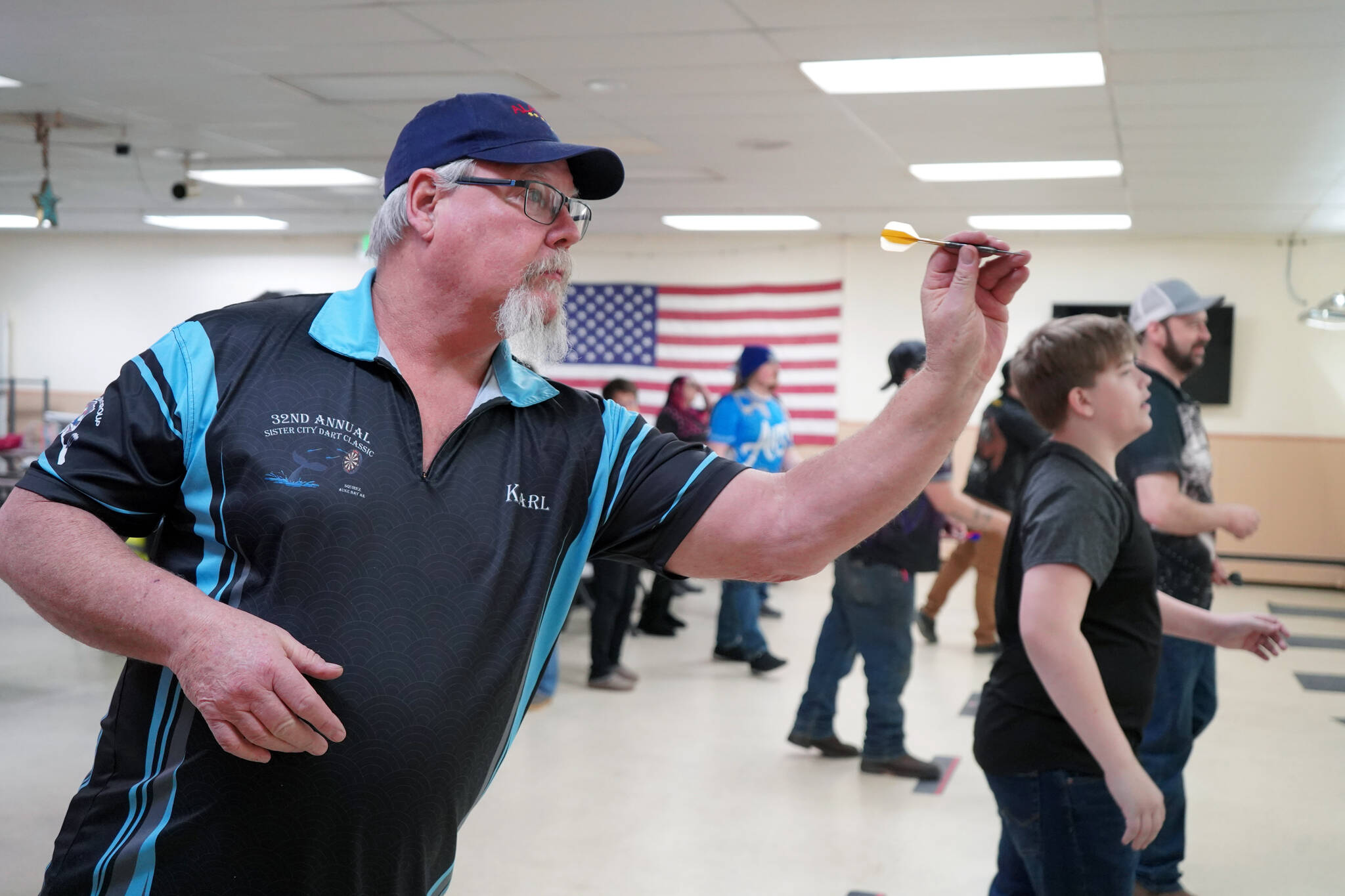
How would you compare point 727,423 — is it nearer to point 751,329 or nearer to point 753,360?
point 753,360

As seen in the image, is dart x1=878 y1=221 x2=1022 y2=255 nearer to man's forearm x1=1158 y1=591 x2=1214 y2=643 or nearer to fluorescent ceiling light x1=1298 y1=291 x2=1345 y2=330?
man's forearm x1=1158 y1=591 x2=1214 y2=643

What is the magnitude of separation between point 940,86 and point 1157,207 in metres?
3.92

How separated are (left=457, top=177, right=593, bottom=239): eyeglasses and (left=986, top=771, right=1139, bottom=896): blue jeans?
123 cm

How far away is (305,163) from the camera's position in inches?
307

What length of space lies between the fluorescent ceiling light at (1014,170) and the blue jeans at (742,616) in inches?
118

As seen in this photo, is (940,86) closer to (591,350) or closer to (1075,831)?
(1075,831)

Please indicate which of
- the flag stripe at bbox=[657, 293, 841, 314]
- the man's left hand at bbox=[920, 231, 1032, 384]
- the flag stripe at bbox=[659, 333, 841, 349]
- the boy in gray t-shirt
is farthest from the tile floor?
the flag stripe at bbox=[657, 293, 841, 314]

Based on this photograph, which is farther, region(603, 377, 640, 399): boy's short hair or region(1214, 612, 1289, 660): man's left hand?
region(603, 377, 640, 399): boy's short hair

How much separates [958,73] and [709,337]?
6303mm

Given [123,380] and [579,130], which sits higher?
[579,130]

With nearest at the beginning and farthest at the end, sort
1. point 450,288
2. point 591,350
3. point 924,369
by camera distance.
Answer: point 924,369, point 450,288, point 591,350

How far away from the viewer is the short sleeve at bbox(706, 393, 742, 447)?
5.81m

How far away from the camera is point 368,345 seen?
132 cm

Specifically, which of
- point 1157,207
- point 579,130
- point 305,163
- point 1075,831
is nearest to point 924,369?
point 1075,831
